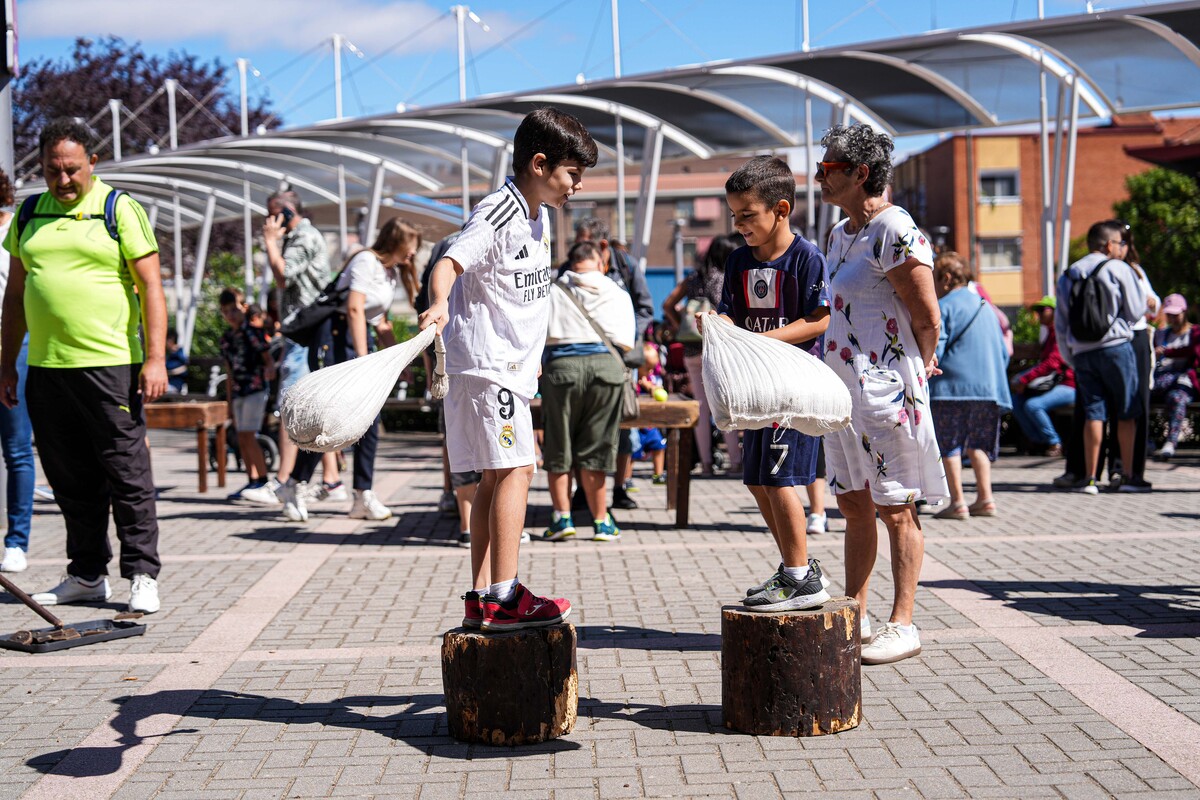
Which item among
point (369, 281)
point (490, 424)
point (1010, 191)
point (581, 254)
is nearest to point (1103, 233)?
point (581, 254)

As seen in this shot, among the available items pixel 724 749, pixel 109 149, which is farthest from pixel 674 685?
pixel 109 149

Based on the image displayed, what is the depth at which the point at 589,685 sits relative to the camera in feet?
16.8

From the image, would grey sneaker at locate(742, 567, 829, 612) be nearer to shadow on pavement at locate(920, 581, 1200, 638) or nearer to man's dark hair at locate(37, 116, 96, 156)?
shadow on pavement at locate(920, 581, 1200, 638)

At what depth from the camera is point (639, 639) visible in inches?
232

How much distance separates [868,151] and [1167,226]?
2049 inches

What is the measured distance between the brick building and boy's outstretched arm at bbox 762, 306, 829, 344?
6689 cm

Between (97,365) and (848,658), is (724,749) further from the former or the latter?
(97,365)

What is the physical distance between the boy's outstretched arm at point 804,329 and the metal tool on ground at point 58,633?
3251mm

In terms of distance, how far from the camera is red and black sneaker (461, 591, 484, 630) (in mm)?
4555

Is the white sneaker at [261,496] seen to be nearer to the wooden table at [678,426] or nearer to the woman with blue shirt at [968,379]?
the wooden table at [678,426]

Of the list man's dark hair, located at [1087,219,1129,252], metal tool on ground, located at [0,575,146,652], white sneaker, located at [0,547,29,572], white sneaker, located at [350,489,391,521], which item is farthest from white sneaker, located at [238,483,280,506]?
man's dark hair, located at [1087,219,1129,252]

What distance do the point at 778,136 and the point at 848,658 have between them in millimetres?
15235

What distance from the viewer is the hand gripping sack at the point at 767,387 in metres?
4.25

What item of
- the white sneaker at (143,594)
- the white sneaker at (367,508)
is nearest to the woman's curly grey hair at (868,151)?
the white sneaker at (143,594)
